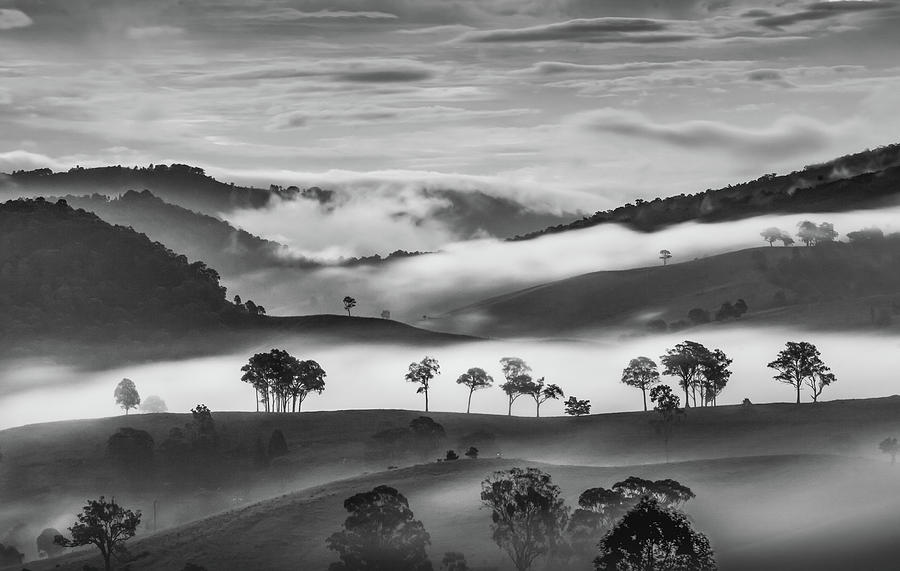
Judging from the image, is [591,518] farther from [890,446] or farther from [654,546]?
[890,446]

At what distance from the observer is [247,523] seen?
584 feet

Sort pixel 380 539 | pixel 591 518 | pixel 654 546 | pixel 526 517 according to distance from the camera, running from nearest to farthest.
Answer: pixel 654 546
pixel 526 517
pixel 591 518
pixel 380 539

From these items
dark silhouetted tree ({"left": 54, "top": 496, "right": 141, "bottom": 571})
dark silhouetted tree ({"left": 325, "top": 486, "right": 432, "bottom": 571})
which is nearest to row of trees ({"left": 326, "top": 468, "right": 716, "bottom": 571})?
dark silhouetted tree ({"left": 325, "top": 486, "right": 432, "bottom": 571})

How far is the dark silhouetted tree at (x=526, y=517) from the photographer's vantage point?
497 ft

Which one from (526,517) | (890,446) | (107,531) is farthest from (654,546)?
(107,531)

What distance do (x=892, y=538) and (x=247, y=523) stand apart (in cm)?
8327

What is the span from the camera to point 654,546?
126188 millimetres

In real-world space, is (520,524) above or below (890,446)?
below

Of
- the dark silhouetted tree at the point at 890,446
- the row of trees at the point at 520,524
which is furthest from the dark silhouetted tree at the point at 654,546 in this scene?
the dark silhouetted tree at the point at 890,446

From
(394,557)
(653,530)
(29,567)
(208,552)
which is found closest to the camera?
(653,530)

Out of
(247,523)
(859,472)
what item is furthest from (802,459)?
(247,523)

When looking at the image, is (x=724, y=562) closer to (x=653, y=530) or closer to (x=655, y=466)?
(x=653, y=530)

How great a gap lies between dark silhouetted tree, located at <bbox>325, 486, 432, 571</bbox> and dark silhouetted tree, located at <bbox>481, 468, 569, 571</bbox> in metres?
9.28

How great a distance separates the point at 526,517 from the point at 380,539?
17.6 meters
